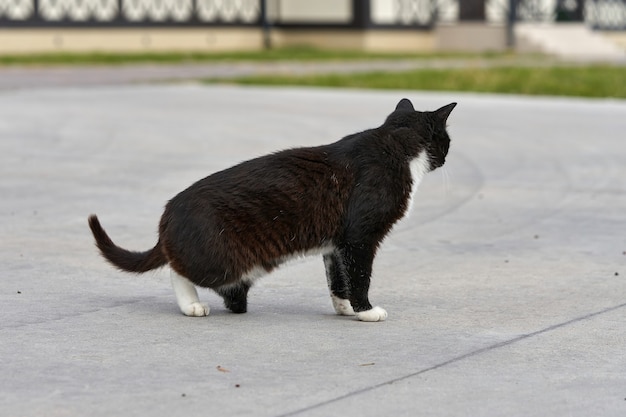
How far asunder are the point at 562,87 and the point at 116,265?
16820mm

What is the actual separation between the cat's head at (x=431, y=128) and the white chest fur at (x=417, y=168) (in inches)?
1.2

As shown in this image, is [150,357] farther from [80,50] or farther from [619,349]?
[80,50]

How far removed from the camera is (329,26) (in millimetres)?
43438

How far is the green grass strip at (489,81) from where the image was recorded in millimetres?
22656

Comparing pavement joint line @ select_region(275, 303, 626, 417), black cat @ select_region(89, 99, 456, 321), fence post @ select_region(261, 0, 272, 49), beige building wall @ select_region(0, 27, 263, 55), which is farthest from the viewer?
fence post @ select_region(261, 0, 272, 49)

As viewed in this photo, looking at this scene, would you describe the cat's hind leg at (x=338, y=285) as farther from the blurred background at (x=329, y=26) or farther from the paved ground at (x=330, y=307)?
the blurred background at (x=329, y=26)

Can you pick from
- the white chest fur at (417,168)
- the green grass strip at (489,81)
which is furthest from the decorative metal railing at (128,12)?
the white chest fur at (417,168)

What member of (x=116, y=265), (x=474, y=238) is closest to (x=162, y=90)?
(x=474, y=238)

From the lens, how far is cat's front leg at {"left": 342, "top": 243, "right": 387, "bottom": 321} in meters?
6.64

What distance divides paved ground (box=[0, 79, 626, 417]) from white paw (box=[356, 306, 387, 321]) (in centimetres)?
8

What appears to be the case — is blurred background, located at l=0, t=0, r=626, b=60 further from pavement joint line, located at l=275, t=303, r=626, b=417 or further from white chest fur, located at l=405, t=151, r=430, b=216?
white chest fur, located at l=405, t=151, r=430, b=216

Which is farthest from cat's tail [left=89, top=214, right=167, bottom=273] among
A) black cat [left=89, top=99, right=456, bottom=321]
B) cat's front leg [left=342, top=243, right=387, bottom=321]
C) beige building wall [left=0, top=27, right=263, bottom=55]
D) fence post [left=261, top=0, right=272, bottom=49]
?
fence post [left=261, top=0, right=272, bottom=49]

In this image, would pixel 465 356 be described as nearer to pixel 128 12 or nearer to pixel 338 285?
pixel 338 285

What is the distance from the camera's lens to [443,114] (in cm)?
685
